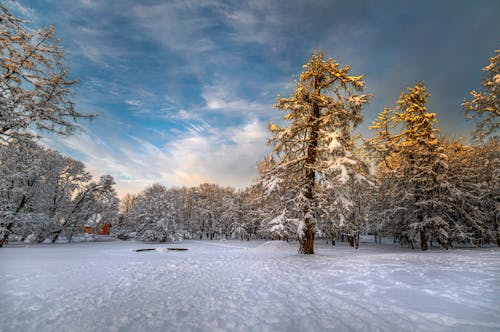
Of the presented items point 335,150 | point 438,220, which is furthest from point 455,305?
point 438,220

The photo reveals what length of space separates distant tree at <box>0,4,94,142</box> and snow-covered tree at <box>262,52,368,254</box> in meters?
9.53

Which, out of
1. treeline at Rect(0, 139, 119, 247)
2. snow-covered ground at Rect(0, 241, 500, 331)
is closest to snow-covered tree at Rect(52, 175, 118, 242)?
treeline at Rect(0, 139, 119, 247)

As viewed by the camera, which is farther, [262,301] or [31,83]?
[31,83]

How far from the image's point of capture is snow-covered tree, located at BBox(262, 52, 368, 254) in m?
13.2

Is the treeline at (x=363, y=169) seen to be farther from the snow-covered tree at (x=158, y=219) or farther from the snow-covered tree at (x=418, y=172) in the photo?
the snow-covered tree at (x=158, y=219)

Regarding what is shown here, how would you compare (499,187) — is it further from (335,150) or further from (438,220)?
(335,150)

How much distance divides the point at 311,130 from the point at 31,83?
12489mm

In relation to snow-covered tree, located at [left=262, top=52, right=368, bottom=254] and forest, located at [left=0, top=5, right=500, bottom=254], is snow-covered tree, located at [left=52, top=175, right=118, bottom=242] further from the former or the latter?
snow-covered tree, located at [left=262, top=52, right=368, bottom=254]

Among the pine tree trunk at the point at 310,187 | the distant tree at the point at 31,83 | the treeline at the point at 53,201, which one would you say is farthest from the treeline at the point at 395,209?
the distant tree at the point at 31,83

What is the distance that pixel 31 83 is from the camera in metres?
6.19

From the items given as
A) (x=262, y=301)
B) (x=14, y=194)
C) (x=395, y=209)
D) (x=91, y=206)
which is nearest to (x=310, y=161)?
(x=262, y=301)

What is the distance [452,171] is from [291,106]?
18969 mm

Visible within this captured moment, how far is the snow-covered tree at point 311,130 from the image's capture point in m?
13.2

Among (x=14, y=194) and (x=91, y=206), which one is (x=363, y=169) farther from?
(x=91, y=206)
